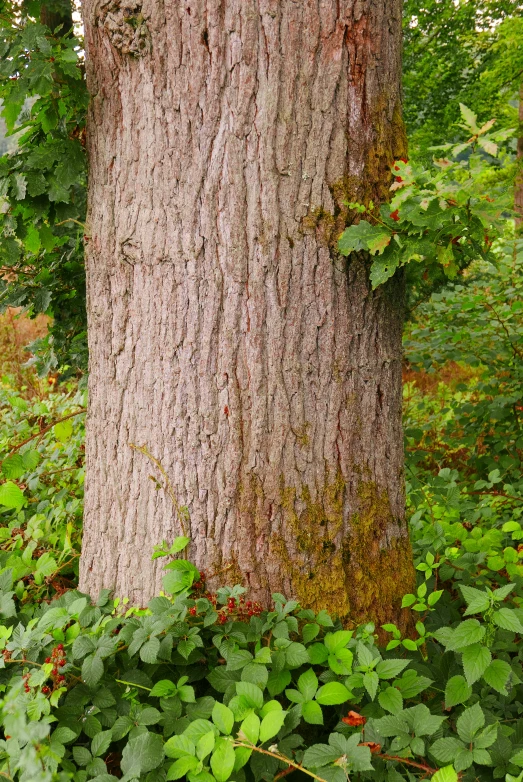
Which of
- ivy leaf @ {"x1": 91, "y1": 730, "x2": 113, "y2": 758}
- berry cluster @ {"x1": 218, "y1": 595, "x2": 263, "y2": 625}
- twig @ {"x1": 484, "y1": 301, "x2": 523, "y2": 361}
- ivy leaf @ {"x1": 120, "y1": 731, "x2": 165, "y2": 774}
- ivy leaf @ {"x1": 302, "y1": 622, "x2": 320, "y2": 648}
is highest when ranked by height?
twig @ {"x1": 484, "y1": 301, "x2": 523, "y2": 361}

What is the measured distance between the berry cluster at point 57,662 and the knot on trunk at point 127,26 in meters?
1.71

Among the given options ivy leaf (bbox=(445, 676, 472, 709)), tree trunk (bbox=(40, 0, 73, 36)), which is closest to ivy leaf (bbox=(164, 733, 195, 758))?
ivy leaf (bbox=(445, 676, 472, 709))

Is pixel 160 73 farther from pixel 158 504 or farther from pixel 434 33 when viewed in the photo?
pixel 434 33

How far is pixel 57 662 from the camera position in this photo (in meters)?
1.44

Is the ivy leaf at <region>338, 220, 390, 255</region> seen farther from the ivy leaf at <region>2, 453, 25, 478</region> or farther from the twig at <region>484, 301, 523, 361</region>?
the twig at <region>484, 301, 523, 361</region>

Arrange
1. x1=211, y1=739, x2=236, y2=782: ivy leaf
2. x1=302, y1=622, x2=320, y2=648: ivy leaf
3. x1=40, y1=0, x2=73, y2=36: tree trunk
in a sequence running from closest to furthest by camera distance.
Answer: x1=211, y1=739, x2=236, y2=782: ivy leaf → x1=302, y1=622, x2=320, y2=648: ivy leaf → x1=40, y1=0, x2=73, y2=36: tree trunk

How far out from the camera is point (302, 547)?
1.76 metres

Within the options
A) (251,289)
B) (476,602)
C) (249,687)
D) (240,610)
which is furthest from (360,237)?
(249,687)

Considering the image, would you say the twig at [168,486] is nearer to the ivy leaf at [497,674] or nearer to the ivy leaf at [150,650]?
the ivy leaf at [150,650]

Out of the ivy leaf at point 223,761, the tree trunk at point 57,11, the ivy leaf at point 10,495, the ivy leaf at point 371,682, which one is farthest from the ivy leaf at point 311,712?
the tree trunk at point 57,11

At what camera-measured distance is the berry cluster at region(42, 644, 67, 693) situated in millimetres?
1432

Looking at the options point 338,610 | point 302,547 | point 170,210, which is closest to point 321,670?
point 338,610

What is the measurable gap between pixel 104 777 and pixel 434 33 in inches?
355

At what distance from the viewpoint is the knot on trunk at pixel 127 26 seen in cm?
165
